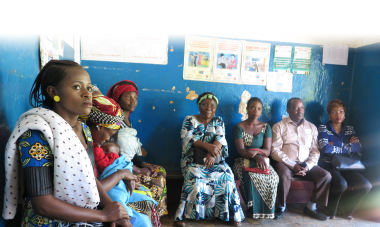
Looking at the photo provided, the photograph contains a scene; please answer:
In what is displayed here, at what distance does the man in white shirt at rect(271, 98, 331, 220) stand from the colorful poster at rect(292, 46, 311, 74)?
23.8 inches

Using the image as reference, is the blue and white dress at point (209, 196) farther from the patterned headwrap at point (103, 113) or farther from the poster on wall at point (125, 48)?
the poster on wall at point (125, 48)

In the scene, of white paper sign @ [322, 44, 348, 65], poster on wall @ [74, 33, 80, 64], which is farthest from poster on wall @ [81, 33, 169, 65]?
white paper sign @ [322, 44, 348, 65]

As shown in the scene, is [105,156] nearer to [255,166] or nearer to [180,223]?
[180,223]

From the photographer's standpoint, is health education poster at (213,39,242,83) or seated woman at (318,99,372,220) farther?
health education poster at (213,39,242,83)

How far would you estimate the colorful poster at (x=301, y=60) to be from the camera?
3.72 metres

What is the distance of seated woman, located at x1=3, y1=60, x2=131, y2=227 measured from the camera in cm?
101

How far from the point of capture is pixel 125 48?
328cm

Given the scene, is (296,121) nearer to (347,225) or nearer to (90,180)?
(347,225)

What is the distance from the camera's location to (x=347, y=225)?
287cm

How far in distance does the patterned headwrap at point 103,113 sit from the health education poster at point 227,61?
7.12 ft

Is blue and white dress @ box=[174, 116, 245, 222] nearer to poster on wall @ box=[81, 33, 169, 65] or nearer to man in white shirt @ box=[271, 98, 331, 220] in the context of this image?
man in white shirt @ box=[271, 98, 331, 220]

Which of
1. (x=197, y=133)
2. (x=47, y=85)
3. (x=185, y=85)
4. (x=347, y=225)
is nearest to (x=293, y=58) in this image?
(x=185, y=85)

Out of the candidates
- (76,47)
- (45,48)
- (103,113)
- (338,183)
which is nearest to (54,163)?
(103,113)

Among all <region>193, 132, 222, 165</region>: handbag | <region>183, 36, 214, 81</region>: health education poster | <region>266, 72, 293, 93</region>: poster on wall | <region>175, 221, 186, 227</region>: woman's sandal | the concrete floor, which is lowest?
the concrete floor
